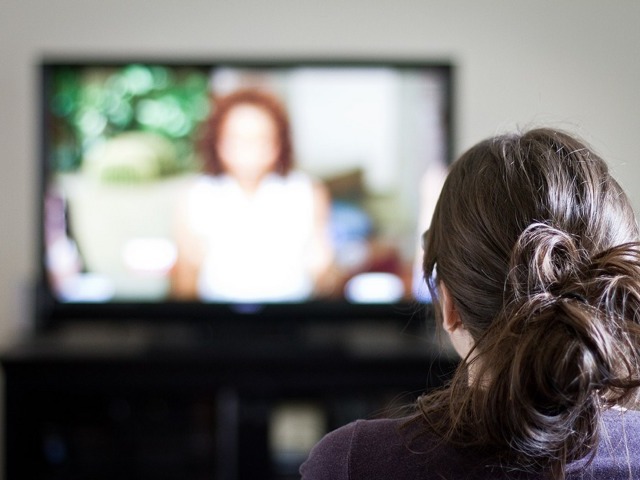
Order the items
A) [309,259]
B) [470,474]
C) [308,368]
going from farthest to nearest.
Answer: [309,259], [308,368], [470,474]

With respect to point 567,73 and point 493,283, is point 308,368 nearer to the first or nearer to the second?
point 567,73

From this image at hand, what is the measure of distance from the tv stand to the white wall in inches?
18.1

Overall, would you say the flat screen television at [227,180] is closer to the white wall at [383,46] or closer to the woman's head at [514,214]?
the white wall at [383,46]

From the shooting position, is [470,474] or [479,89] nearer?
[470,474]

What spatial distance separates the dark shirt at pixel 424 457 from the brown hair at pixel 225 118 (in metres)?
1.99

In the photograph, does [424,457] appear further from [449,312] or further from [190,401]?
[190,401]

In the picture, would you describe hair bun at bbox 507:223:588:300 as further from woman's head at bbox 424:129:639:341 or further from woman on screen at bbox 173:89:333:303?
woman on screen at bbox 173:89:333:303

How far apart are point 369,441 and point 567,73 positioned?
256cm

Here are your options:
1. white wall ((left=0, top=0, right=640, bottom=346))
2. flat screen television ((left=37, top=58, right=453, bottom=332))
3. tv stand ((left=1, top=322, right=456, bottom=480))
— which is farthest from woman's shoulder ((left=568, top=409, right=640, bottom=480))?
white wall ((left=0, top=0, right=640, bottom=346))

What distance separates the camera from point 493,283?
0.90 metres

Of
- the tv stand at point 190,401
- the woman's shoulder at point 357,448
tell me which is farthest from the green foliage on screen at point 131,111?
the woman's shoulder at point 357,448

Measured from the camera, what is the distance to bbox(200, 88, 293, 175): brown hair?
9.15 feet

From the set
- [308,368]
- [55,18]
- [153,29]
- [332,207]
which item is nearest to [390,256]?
[332,207]

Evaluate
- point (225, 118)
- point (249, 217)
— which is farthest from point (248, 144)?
point (249, 217)
